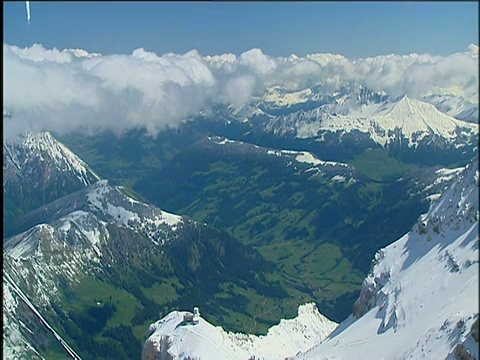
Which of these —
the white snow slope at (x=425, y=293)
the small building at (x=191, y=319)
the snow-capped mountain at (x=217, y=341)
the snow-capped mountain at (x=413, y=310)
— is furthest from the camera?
the small building at (x=191, y=319)

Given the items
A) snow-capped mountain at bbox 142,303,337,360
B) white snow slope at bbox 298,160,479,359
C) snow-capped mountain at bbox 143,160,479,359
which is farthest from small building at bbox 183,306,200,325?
white snow slope at bbox 298,160,479,359

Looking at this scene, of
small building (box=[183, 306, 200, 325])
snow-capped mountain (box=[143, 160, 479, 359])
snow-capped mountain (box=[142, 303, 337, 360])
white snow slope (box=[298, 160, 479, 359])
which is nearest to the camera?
white snow slope (box=[298, 160, 479, 359])

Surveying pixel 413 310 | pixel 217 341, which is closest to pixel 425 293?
pixel 413 310

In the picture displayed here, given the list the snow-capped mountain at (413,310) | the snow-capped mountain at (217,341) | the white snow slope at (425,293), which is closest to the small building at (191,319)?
the snow-capped mountain at (217,341)

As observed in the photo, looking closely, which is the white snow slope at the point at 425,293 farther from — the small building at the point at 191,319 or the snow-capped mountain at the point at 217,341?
the small building at the point at 191,319

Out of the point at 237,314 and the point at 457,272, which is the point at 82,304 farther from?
the point at 457,272

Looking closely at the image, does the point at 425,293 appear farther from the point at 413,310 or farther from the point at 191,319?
the point at 191,319

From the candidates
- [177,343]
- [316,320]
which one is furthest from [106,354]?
[177,343]

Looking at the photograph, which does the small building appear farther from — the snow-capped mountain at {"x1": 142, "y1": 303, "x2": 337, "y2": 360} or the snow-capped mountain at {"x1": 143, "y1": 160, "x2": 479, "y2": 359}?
the snow-capped mountain at {"x1": 143, "y1": 160, "x2": 479, "y2": 359}
